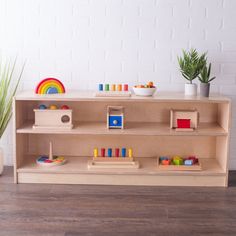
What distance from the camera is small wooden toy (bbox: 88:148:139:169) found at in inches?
138

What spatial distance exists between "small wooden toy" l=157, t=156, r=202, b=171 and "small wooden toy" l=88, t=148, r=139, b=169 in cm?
20

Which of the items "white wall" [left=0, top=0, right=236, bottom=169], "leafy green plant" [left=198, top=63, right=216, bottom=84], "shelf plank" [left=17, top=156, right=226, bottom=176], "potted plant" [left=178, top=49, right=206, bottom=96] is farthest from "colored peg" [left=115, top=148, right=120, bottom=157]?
"leafy green plant" [left=198, top=63, right=216, bottom=84]

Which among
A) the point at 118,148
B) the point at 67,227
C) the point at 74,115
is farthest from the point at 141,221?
the point at 74,115

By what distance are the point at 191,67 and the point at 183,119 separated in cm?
40

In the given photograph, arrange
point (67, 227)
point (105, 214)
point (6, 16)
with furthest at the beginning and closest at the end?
1. point (6, 16)
2. point (105, 214)
3. point (67, 227)

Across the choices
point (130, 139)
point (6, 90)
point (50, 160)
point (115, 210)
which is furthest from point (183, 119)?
point (6, 90)

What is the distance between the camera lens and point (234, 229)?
269 centimetres

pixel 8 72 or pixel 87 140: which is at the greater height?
pixel 8 72

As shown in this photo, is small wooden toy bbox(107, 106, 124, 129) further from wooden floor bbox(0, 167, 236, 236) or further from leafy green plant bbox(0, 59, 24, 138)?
leafy green plant bbox(0, 59, 24, 138)

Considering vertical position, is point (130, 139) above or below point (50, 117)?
below

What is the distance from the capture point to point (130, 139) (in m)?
3.77

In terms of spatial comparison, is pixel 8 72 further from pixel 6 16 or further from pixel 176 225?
pixel 176 225

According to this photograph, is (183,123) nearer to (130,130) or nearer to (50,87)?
(130,130)

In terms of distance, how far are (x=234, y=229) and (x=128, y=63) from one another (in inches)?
63.3
